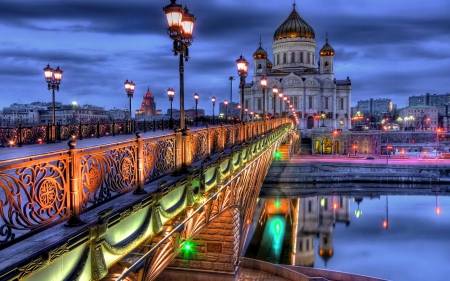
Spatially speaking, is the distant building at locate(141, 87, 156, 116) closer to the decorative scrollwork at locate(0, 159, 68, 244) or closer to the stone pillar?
the stone pillar

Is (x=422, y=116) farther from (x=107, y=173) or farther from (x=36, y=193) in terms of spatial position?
(x=36, y=193)

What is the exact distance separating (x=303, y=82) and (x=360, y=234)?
208 ft

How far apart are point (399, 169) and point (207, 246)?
143 ft

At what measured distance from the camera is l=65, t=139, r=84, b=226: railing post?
4512 millimetres

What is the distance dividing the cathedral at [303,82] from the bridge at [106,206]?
84.3 m

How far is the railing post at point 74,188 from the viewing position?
14.8 ft

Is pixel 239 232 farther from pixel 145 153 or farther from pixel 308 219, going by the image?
pixel 308 219

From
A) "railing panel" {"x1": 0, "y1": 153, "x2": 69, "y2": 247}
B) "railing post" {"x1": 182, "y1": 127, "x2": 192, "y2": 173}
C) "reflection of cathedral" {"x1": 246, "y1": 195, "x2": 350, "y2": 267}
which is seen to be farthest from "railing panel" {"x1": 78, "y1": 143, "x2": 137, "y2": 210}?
"reflection of cathedral" {"x1": 246, "y1": 195, "x2": 350, "y2": 267}

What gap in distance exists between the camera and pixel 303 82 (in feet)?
301

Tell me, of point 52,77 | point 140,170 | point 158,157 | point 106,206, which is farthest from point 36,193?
point 52,77

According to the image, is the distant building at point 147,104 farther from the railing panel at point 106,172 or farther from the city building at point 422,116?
the city building at point 422,116

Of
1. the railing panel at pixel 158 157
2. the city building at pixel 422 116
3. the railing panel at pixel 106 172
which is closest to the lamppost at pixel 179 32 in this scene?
the railing panel at pixel 158 157

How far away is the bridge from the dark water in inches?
706

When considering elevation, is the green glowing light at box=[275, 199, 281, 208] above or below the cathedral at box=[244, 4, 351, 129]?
below
